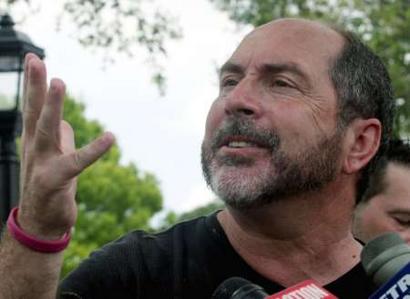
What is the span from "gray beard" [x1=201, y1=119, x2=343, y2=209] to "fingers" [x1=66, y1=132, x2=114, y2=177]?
788 mm

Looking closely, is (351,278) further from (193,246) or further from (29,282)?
(29,282)

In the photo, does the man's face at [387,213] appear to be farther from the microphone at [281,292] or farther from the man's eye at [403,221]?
the microphone at [281,292]

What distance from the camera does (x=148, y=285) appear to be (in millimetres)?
3375

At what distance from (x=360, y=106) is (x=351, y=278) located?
63 cm

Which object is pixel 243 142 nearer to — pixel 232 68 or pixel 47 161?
pixel 232 68

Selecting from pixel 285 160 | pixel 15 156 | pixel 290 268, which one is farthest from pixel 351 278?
pixel 15 156

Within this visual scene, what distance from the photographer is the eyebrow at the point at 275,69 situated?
3582 mm

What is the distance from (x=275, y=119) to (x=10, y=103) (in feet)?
13.0

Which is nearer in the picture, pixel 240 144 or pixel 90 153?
pixel 90 153

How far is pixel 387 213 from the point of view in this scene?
15.6 ft

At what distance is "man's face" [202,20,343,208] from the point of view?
3375mm

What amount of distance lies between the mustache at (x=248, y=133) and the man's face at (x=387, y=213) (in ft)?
4.33

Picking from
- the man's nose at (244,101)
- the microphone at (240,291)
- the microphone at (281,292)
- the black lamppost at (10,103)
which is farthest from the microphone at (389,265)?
the black lamppost at (10,103)

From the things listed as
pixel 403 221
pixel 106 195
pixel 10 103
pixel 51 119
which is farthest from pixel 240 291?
pixel 106 195
